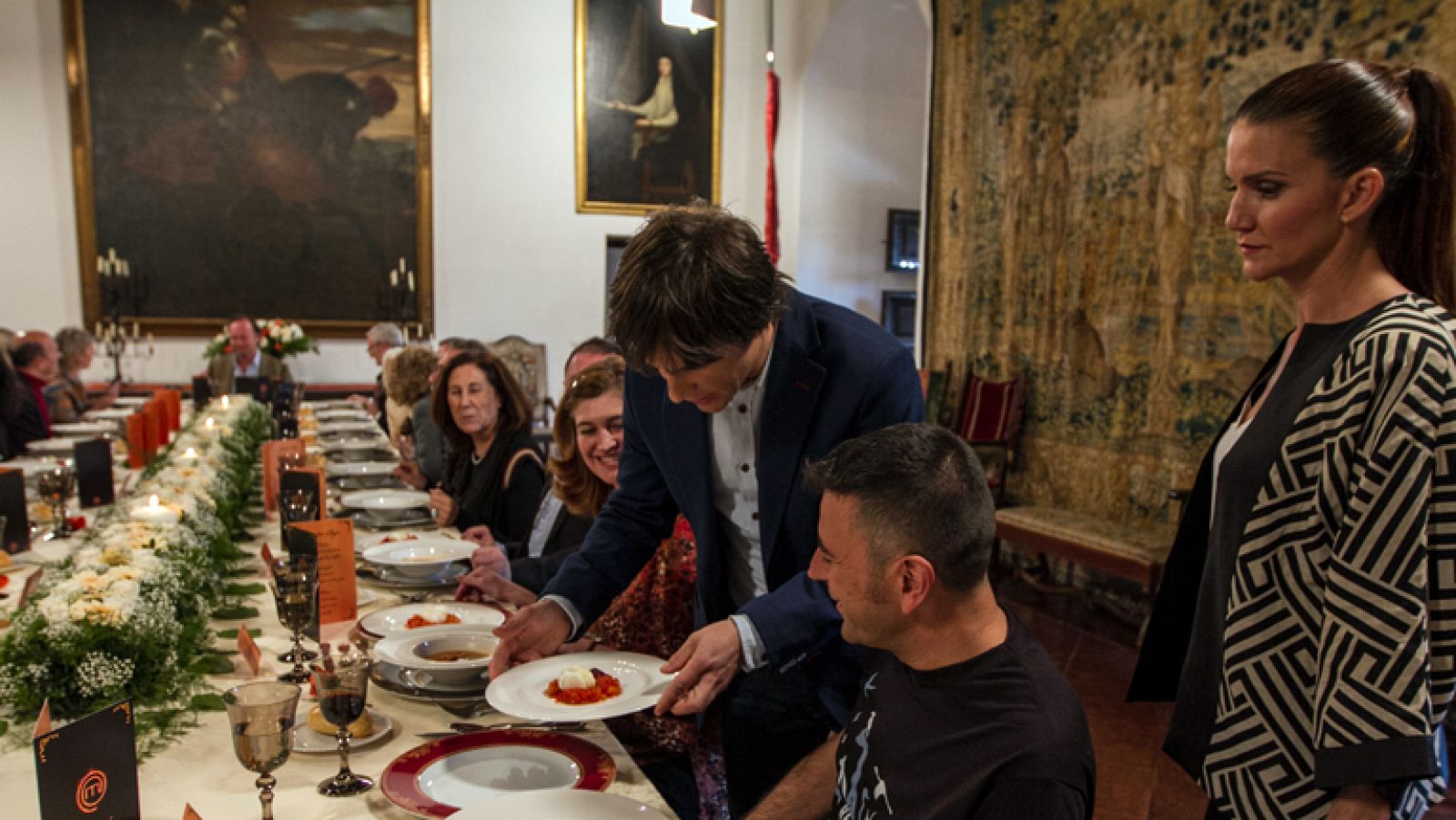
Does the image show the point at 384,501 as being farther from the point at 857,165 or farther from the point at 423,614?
the point at 857,165

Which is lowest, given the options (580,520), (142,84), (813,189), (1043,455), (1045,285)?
(1043,455)

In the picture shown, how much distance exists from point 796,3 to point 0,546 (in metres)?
9.03

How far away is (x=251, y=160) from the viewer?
9047 mm

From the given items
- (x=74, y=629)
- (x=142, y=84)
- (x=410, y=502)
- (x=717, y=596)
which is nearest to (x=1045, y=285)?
(x=410, y=502)

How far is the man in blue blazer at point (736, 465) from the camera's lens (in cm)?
151

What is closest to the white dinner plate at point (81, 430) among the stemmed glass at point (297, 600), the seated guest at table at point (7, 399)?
the seated guest at table at point (7, 399)

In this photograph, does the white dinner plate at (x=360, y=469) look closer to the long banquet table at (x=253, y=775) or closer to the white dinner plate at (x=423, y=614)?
the white dinner plate at (x=423, y=614)

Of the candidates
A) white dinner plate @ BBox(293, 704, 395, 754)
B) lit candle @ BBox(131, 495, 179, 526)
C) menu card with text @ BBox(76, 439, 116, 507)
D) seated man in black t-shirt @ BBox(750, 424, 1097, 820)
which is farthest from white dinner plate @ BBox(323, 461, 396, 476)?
seated man in black t-shirt @ BBox(750, 424, 1097, 820)

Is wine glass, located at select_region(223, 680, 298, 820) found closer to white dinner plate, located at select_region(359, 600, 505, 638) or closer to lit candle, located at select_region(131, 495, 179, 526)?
white dinner plate, located at select_region(359, 600, 505, 638)

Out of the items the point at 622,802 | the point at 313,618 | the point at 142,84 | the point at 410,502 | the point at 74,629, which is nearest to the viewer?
the point at 622,802

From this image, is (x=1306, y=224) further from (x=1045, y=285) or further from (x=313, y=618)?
(x=1045, y=285)

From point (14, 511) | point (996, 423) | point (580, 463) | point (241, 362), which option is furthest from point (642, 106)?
point (14, 511)

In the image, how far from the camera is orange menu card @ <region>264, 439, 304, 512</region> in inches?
133

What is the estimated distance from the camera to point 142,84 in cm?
870
